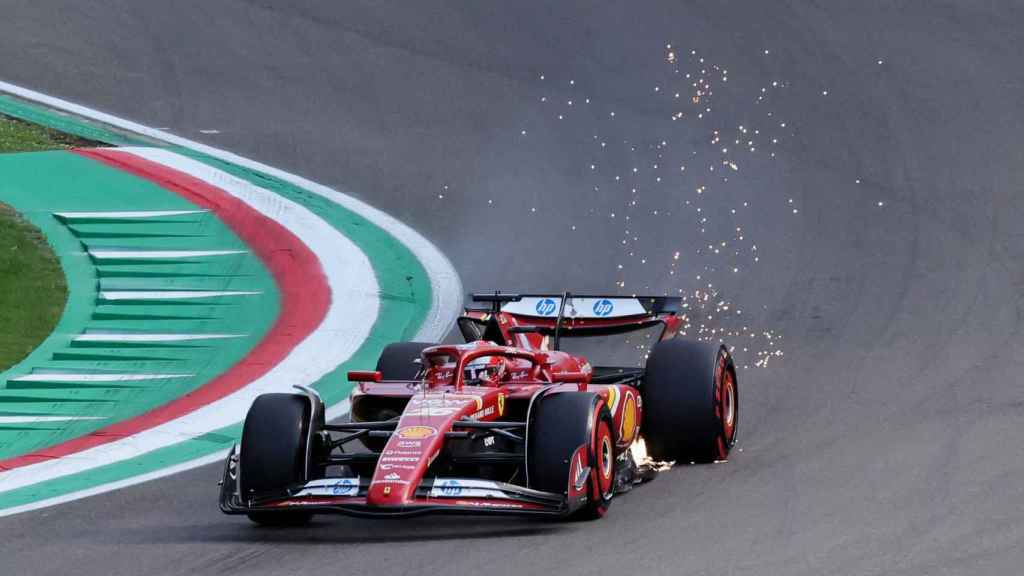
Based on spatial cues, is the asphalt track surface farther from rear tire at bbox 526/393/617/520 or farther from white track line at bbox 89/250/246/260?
white track line at bbox 89/250/246/260

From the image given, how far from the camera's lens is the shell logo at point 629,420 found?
10452 millimetres

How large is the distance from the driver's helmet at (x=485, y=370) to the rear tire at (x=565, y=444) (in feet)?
3.12

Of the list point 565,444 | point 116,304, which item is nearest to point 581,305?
point 565,444

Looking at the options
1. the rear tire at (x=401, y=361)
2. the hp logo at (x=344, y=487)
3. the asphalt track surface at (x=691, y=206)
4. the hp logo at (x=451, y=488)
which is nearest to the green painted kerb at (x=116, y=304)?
the asphalt track surface at (x=691, y=206)

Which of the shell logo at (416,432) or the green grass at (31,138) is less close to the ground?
the green grass at (31,138)

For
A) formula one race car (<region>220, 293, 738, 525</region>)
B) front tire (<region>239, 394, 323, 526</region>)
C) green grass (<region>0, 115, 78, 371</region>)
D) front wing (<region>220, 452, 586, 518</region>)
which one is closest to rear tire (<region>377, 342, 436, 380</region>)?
formula one race car (<region>220, 293, 738, 525</region>)

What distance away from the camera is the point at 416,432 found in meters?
9.25

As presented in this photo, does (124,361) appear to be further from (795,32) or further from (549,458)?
(795,32)

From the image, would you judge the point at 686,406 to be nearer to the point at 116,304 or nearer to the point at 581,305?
the point at 581,305

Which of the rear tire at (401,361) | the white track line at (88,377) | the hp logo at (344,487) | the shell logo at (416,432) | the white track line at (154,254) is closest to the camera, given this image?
the hp logo at (344,487)

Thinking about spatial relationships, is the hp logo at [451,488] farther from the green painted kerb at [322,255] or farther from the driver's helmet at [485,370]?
the green painted kerb at [322,255]

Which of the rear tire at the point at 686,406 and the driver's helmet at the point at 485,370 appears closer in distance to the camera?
the driver's helmet at the point at 485,370

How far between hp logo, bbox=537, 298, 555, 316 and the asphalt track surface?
1724mm

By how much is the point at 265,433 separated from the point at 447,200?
28.2 ft
